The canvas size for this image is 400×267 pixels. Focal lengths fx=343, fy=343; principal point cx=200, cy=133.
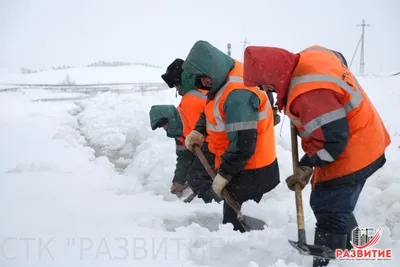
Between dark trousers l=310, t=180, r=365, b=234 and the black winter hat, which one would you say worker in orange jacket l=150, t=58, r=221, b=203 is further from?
dark trousers l=310, t=180, r=365, b=234

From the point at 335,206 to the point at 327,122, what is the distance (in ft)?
2.06

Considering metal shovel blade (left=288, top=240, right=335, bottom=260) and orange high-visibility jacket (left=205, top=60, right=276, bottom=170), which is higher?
orange high-visibility jacket (left=205, top=60, right=276, bottom=170)

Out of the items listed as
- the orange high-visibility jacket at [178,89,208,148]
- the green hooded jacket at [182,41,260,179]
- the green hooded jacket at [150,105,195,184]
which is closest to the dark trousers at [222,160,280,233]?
the green hooded jacket at [182,41,260,179]

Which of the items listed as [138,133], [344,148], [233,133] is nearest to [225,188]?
[233,133]

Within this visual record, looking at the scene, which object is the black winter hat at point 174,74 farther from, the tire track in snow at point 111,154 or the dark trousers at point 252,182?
the tire track in snow at point 111,154

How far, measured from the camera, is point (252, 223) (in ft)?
11.8

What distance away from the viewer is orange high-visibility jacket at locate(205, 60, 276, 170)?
2.81m

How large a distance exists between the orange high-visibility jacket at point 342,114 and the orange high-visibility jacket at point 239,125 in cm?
58

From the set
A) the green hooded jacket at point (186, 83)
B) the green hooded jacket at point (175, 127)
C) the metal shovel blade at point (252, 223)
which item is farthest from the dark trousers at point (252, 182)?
the green hooded jacket at point (175, 127)

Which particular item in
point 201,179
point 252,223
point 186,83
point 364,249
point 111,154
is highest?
point 186,83

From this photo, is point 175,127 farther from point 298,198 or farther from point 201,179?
point 298,198

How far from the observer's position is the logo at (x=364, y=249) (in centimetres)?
236

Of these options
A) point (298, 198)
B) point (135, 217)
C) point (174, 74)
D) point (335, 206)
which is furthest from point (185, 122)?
point (335, 206)

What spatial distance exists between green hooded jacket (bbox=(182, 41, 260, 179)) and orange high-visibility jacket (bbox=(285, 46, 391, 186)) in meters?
0.49
